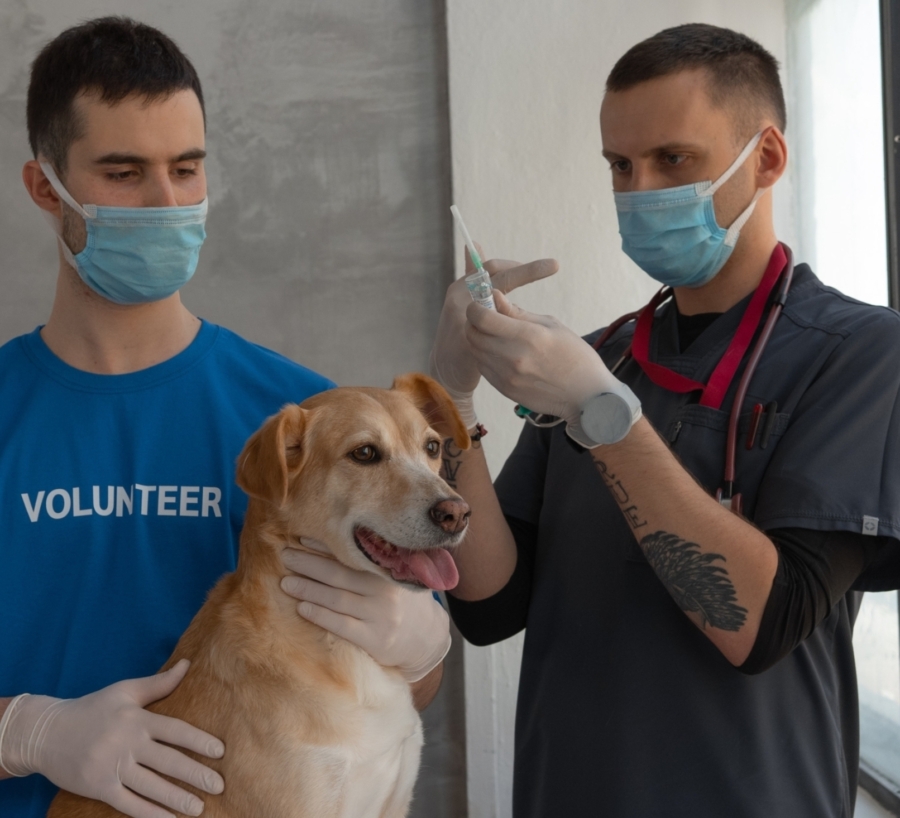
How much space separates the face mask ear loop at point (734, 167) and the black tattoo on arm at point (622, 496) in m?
0.62

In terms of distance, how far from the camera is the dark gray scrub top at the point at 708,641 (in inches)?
57.7

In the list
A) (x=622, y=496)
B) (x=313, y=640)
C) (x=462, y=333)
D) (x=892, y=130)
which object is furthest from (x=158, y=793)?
(x=892, y=130)

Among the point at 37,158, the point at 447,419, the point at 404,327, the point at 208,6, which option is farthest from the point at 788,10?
the point at 37,158

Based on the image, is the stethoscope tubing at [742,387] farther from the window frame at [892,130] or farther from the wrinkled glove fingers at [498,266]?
the window frame at [892,130]

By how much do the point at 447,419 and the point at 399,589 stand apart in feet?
1.19

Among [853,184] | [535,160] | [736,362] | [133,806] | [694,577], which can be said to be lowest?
[133,806]

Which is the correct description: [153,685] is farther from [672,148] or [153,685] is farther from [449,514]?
[672,148]

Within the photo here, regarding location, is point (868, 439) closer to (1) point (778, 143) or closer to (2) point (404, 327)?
(1) point (778, 143)

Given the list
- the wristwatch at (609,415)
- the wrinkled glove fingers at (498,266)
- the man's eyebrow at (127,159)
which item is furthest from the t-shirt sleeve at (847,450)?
the man's eyebrow at (127,159)

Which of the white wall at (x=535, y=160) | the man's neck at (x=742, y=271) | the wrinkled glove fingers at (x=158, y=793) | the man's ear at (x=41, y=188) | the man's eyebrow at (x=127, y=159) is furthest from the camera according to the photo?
the white wall at (x=535, y=160)

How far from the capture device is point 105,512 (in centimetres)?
151

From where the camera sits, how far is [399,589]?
1.60m

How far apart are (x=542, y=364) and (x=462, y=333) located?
0.98 feet

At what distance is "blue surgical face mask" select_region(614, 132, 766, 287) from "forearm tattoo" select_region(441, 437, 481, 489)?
0.55m
